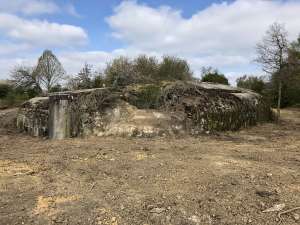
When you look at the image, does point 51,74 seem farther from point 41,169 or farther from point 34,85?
point 41,169

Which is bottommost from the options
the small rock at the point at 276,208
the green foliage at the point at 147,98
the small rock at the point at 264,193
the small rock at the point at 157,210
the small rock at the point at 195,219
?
the small rock at the point at 195,219

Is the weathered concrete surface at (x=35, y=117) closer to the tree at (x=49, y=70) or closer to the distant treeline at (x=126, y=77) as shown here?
the distant treeline at (x=126, y=77)

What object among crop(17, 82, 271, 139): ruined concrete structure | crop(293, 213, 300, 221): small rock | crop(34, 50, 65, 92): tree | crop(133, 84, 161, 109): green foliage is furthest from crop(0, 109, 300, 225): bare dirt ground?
crop(34, 50, 65, 92): tree

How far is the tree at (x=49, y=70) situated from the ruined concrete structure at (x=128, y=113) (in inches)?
456

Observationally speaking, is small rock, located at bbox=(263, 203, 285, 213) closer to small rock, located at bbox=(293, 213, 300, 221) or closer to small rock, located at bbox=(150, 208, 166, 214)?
A: small rock, located at bbox=(293, 213, 300, 221)

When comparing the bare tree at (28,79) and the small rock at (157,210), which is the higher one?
the bare tree at (28,79)

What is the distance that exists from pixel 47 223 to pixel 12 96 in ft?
64.4

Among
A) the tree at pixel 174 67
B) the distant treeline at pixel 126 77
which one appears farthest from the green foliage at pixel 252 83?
the tree at pixel 174 67

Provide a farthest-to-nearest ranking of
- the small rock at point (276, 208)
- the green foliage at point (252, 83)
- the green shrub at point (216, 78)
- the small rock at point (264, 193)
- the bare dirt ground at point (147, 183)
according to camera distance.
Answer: the green foliage at point (252, 83), the green shrub at point (216, 78), the small rock at point (264, 193), the small rock at point (276, 208), the bare dirt ground at point (147, 183)

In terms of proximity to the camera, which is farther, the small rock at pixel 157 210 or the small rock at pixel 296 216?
the small rock at pixel 157 210

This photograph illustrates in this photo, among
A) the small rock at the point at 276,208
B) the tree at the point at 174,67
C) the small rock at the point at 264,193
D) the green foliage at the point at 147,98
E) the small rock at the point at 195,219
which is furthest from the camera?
the tree at the point at 174,67

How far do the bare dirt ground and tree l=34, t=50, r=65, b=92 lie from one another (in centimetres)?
1479

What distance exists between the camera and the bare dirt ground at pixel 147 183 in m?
4.41

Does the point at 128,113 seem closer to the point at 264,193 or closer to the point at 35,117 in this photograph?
the point at 35,117
